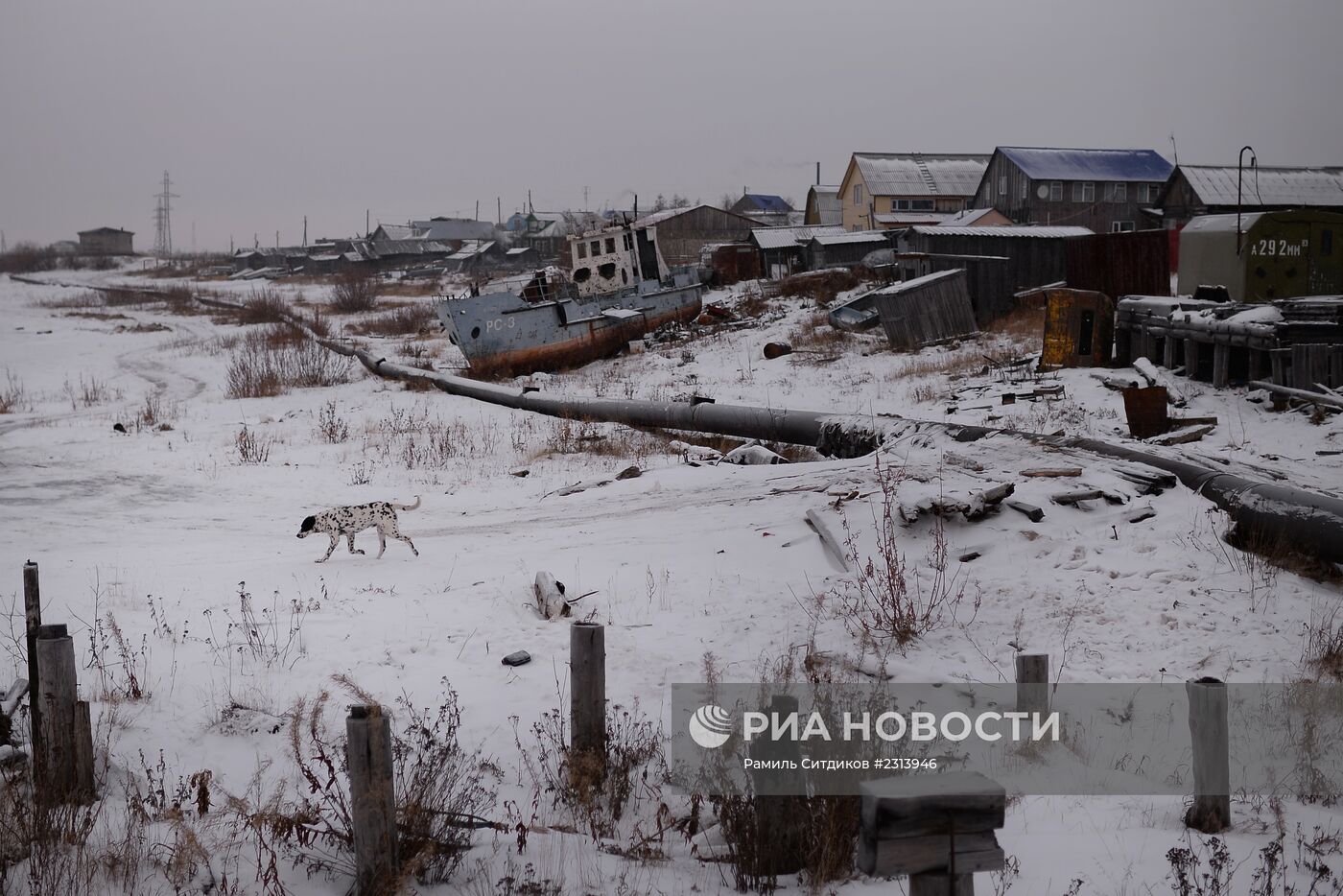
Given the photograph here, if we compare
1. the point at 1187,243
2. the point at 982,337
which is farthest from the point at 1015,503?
the point at 982,337

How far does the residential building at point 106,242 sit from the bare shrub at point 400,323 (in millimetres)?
77541

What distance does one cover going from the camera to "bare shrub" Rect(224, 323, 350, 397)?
2030 cm

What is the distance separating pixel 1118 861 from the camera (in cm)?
402

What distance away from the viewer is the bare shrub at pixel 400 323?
111 feet

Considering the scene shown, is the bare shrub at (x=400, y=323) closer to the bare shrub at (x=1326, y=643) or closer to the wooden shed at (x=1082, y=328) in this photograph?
the wooden shed at (x=1082, y=328)

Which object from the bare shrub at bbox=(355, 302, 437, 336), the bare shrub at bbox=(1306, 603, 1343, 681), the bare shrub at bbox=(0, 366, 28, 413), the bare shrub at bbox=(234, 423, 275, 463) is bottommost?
the bare shrub at bbox=(1306, 603, 1343, 681)

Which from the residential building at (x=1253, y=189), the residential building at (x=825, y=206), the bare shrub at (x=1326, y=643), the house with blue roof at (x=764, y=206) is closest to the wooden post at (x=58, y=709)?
the bare shrub at (x=1326, y=643)

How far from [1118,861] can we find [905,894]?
0.90m

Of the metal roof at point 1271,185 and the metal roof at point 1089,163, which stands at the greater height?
the metal roof at point 1089,163

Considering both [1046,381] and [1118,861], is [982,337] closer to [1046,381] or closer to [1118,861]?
[1046,381]

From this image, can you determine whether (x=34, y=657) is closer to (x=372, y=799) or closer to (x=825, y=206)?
(x=372, y=799)

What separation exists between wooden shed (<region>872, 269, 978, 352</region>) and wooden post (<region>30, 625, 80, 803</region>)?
18688mm

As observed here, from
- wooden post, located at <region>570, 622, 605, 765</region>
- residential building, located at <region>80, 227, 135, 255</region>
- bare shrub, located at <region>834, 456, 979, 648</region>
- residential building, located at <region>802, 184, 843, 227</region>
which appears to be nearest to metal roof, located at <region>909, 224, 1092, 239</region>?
bare shrub, located at <region>834, 456, 979, 648</region>

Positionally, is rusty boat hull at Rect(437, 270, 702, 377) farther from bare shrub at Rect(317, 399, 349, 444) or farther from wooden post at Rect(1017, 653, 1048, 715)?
wooden post at Rect(1017, 653, 1048, 715)
